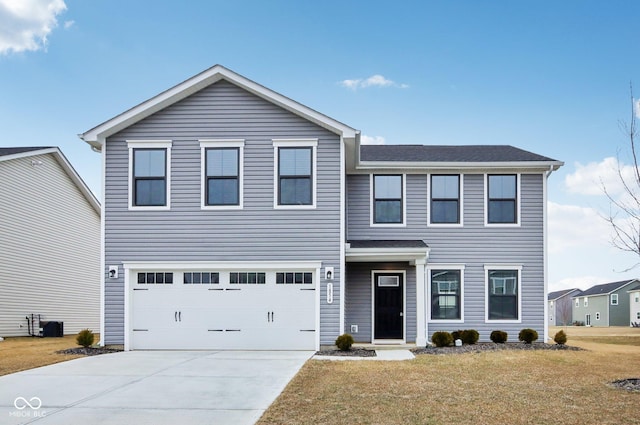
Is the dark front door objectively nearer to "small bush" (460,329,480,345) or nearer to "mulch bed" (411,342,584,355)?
"mulch bed" (411,342,584,355)

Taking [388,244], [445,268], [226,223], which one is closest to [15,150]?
[226,223]

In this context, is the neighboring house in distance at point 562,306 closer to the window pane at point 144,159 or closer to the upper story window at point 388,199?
the upper story window at point 388,199

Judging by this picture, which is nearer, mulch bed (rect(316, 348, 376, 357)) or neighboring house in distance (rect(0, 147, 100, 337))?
mulch bed (rect(316, 348, 376, 357))

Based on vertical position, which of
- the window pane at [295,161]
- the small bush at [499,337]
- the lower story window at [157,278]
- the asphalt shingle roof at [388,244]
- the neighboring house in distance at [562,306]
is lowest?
the neighboring house in distance at [562,306]

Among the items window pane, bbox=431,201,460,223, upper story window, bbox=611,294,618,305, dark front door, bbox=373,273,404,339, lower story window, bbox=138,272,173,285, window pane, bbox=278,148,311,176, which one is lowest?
upper story window, bbox=611,294,618,305

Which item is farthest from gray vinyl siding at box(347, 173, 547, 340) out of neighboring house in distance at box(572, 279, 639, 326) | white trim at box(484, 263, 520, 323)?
neighboring house in distance at box(572, 279, 639, 326)

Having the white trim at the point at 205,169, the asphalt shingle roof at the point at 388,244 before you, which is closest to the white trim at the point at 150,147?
the white trim at the point at 205,169

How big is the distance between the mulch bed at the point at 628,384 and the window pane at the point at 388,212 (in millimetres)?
9012

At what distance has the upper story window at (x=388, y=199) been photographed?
19156mm

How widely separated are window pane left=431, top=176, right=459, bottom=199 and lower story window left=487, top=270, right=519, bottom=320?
2667 mm

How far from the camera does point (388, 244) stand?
17.9 metres

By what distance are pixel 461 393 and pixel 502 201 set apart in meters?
10.4

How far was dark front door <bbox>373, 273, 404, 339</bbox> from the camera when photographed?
18766 millimetres

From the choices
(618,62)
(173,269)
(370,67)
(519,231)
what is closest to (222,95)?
(173,269)
